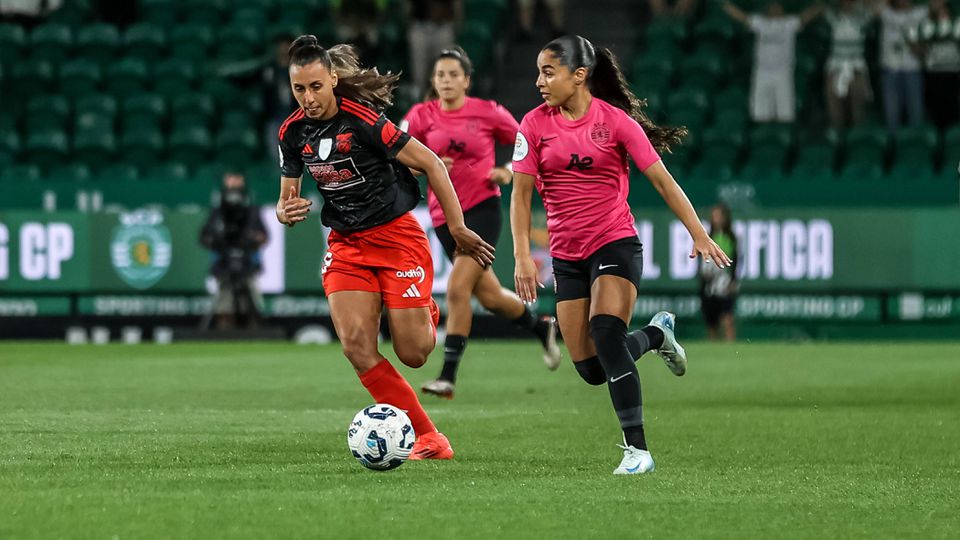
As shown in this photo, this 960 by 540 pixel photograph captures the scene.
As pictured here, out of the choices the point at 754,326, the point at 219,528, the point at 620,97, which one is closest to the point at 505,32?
the point at 754,326

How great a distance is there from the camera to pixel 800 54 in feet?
81.8

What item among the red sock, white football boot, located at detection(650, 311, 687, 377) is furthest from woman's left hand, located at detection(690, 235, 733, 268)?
the red sock

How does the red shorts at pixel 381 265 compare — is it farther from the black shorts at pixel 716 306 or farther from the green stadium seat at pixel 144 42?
the green stadium seat at pixel 144 42

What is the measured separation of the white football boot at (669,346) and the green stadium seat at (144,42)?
680 inches

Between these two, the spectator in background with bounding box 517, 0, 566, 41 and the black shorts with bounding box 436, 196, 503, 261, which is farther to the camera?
the spectator in background with bounding box 517, 0, 566, 41

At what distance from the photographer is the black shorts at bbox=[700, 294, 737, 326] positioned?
71.6 feet

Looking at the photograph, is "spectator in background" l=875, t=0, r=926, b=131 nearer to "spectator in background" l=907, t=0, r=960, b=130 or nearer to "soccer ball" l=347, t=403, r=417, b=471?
"spectator in background" l=907, t=0, r=960, b=130

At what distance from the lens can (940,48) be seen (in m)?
23.2

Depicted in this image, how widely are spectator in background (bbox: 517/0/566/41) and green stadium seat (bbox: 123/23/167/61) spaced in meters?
5.43

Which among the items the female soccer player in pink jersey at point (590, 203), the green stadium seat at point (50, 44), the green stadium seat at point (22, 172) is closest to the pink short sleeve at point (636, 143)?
the female soccer player in pink jersey at point (590, 203)

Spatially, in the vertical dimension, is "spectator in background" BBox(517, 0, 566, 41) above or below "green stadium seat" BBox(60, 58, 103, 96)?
above

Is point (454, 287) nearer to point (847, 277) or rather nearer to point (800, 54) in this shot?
point (847, 277)

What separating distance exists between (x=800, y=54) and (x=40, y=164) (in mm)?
10997

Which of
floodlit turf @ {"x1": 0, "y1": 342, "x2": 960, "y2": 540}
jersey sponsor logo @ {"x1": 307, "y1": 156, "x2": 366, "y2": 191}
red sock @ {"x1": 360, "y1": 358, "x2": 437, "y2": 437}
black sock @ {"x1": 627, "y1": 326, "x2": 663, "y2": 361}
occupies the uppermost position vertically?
jersey sponsor logo @ {"x1": 307, "y1": 156, "x2": 366, "y2": 191}
